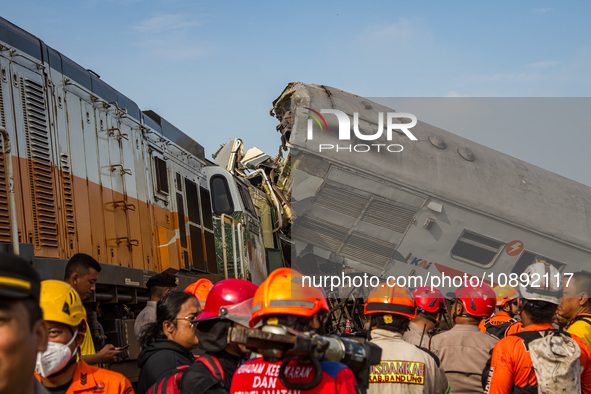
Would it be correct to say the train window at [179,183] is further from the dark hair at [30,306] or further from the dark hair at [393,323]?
the dark hair at [30,306]

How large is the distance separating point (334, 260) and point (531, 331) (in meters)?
8.54

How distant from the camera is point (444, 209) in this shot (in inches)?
441

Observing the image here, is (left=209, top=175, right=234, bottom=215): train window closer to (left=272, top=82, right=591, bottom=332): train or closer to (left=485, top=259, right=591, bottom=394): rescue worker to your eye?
(left=272, top=82, right=591, bottom=332): train

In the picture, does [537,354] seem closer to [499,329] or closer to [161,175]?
[499,329]

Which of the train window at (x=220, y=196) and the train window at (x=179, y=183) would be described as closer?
the train window at (x=179, y=183)

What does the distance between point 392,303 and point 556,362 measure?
888 mm

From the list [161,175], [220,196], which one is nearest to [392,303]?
[161,175]

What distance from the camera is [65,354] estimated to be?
8.32 feet

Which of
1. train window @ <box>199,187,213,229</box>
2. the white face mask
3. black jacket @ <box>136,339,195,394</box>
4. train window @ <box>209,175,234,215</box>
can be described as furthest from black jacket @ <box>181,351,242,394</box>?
train window @ <box>209,175,234,215</box>

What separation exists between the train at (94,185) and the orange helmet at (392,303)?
2425 mm

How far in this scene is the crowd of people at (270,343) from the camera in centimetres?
147

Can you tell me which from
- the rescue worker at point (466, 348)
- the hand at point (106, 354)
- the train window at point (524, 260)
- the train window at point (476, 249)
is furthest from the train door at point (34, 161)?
the train window at point (524, 260)

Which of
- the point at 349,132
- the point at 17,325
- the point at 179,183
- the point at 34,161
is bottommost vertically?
the point at 17,325

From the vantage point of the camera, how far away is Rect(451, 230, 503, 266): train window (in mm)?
11438
